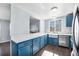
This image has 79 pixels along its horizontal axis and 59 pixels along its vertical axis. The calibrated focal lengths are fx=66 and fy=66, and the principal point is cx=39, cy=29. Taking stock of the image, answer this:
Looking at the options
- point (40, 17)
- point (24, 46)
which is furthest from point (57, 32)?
point (24, 46)

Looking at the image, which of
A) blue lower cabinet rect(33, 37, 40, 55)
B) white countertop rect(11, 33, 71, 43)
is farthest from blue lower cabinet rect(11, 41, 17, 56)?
blue lower cabinet rect(33, 37, 40, 55)

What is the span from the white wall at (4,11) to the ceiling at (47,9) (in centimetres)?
18

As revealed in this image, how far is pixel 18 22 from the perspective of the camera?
1.16 m

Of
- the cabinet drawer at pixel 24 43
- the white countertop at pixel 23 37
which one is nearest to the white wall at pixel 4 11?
the white countertop at pixel 23 37

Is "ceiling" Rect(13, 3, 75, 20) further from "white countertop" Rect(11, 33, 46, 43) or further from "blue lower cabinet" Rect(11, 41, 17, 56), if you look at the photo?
"blue lower cabinet" Rect(11, 41, 17, 56)

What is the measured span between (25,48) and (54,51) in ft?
1.78

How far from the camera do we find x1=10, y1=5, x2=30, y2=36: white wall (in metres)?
1.12

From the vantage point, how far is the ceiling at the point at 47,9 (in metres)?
1.15

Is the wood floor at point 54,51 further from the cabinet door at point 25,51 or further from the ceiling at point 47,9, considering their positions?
the ceiling at point 47,9

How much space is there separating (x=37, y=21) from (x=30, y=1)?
0.38 m

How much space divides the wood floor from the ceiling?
0.60 m

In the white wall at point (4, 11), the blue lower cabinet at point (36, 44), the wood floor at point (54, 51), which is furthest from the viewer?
the blue lower cabinet at point (36, 44)

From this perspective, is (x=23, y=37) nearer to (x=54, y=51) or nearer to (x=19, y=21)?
(x=19, y=21)

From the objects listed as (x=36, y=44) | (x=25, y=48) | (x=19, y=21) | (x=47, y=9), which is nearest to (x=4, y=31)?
(x=19, y=21)
